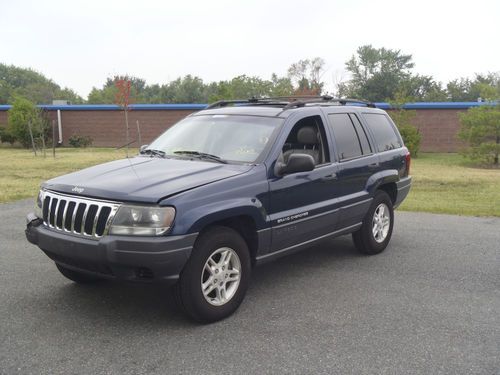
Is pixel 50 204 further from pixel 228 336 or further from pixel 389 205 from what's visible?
pixel 389 205

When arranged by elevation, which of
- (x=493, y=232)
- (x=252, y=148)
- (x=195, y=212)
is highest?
(x=252, y=148)

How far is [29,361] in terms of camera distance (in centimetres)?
359

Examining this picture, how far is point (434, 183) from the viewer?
47.0ft

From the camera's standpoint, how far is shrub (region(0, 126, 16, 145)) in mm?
30491

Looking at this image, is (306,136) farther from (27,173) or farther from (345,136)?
(27,173)

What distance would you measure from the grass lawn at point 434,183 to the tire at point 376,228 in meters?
3.52

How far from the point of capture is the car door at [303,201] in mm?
4824

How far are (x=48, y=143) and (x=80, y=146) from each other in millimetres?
1963

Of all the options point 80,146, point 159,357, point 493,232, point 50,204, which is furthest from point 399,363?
point 80,146

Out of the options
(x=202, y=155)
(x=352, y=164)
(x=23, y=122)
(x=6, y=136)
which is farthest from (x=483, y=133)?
(x=6, y=136)

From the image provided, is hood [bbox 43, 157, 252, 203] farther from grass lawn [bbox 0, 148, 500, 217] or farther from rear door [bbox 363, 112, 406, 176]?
grass lawn [bbox 0, 148, 500, 217]

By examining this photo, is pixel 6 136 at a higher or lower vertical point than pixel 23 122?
lower

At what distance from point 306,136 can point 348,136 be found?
87 centimetres

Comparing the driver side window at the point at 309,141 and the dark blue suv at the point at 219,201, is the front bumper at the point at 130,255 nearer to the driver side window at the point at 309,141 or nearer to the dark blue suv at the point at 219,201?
the dark blue suv at the point at 219,201
